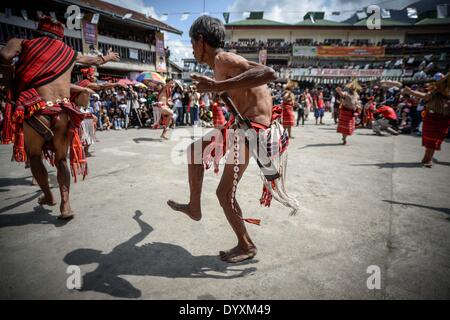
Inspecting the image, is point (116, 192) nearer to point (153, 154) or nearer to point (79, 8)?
point (153, 154)

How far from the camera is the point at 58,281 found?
6.21 ft

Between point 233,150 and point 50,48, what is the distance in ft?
7.66

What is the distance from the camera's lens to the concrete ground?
1859 mm

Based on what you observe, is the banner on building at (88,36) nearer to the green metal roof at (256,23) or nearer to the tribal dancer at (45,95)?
the tribal dancer at (45,95)

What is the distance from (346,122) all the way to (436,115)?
2.70m

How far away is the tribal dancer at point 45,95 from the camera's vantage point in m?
2.63

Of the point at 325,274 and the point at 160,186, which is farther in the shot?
the point at 160,186

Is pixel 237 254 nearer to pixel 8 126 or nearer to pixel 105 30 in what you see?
pixel 8 126

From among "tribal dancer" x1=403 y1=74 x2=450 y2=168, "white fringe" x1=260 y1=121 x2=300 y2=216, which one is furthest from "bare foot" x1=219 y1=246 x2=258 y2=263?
"tribal dancer" x1=403 y1=74 x2=450 y2=168

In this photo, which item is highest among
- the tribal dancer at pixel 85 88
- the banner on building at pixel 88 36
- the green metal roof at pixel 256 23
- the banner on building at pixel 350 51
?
the green metal roof at pixel 256 23

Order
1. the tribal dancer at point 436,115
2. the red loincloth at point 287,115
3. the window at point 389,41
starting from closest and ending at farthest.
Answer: the tribal dancer at point 436,115, the red loincloth at point 287,115, the window at point 389,41

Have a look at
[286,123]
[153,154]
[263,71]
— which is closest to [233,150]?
[263,71]

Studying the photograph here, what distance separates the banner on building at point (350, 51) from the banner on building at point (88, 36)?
2983cm

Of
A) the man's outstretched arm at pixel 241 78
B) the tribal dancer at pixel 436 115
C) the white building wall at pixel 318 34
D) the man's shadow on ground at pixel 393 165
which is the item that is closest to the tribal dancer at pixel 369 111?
the tribal dancer at pixel 436 115
